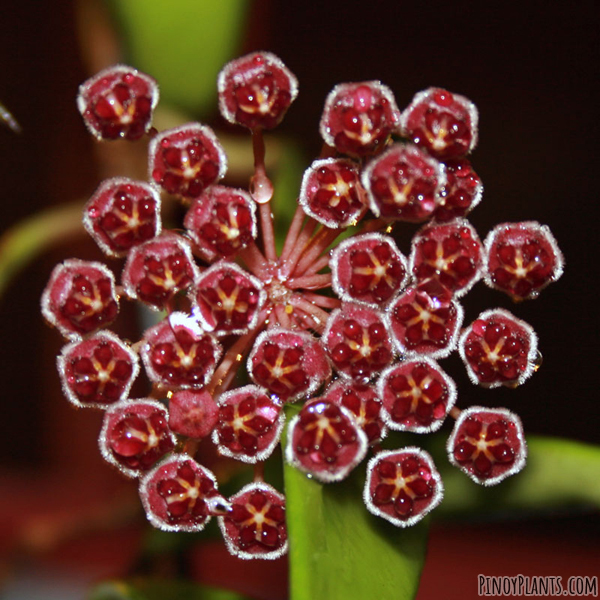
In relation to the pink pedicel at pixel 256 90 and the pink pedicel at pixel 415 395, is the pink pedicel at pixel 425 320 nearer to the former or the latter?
the pink pedicel at pixel 415 395

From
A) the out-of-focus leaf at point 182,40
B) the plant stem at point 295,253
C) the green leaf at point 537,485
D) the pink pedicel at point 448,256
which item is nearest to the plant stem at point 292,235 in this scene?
the plant stem at point 295,253

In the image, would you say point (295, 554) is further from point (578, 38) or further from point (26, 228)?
point (578, 38)

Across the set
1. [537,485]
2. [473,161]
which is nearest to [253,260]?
[537,485]

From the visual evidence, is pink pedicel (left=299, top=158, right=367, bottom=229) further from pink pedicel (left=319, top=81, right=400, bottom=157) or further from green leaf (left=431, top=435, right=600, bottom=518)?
green leaf (left=431, top=435, right=600, bottom=518)

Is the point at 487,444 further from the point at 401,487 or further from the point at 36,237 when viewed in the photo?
the point at 36,237

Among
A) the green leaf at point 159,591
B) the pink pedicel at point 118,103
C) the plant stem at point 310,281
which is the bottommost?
the green leaf at point 159,591

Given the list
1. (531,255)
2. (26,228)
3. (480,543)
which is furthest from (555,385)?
(26,228)
